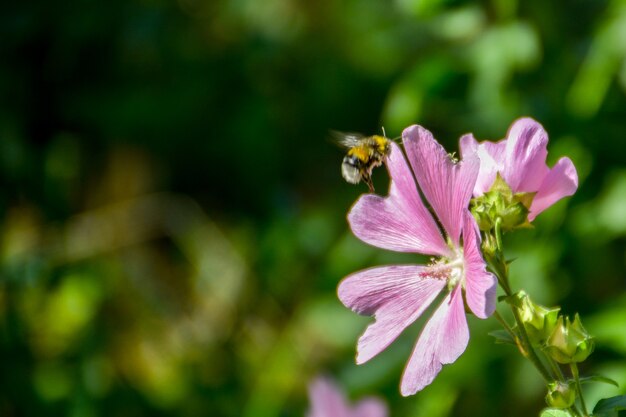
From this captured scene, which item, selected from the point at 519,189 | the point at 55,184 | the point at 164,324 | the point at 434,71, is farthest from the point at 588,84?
the point at 55,184

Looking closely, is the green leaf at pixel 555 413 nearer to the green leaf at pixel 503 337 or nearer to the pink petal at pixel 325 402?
the green leaf at pixel 503 337

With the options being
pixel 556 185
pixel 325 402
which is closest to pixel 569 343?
pixel 556 185

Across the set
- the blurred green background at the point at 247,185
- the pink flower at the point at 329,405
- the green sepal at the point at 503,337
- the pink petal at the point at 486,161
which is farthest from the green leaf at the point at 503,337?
the blurred green background at the point at 247,185

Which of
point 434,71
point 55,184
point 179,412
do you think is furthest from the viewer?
point 55,184

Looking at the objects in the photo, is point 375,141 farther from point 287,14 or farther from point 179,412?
point 287,14

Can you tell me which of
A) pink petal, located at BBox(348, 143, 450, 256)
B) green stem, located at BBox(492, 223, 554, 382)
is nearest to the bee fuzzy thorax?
pink petal, located at BBox(348, 143, 450, 256)
